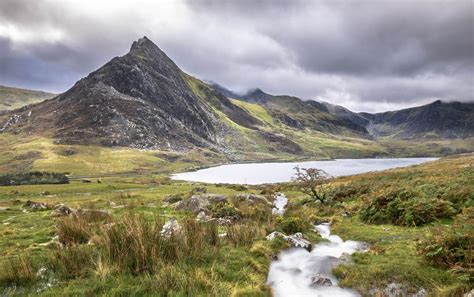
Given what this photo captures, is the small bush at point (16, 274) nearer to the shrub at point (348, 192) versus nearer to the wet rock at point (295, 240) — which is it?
the wet rock at point (295, 240)

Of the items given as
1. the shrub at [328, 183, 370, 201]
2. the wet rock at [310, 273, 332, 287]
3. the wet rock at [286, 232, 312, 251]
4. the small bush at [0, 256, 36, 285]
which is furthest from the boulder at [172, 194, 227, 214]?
the small bush at [0, 256, 36, 285]

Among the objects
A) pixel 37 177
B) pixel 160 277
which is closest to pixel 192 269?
pixel 160 277

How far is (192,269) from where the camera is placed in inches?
376

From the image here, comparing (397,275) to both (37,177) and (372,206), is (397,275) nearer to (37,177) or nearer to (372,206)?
(372,206)

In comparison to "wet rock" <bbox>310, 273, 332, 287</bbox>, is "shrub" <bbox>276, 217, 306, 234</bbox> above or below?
above

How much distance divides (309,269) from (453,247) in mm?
→ 5041

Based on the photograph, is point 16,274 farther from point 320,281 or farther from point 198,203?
point 198,203

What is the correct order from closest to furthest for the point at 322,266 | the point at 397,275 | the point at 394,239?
the point at 397,275 < the point at 322,266 < the point at 394,239

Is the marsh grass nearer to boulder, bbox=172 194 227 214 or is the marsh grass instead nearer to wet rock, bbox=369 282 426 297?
wet rock, bbox=369 282 426 297

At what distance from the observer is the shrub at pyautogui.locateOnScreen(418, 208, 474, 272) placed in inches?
393

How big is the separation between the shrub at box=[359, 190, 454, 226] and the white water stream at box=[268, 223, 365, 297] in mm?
4621

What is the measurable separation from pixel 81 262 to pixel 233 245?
20.0 feet

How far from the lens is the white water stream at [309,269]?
426 inches

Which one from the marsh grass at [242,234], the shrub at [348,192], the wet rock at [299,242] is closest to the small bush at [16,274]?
the marsh grass at [242,234]
